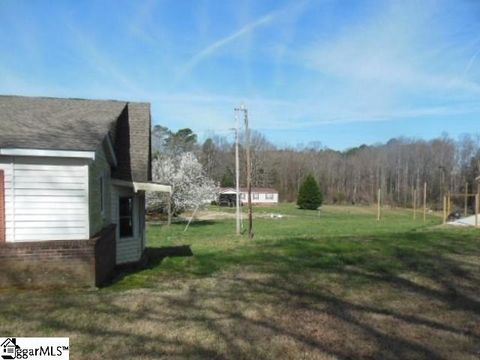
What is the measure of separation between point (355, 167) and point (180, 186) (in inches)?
2689

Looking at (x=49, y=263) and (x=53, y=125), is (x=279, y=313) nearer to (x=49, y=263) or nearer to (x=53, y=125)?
(x=49, y=263)

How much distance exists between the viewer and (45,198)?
31.4ft

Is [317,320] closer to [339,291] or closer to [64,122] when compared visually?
[339,291]

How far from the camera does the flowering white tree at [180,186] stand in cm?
3941

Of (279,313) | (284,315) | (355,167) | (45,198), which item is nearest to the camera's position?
(284,315)

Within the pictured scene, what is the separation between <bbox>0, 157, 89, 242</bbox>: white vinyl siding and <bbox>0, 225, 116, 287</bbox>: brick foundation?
262 mm

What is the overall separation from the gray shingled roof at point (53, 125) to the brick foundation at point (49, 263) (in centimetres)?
193

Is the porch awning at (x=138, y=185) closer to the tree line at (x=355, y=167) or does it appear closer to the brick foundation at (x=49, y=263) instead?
the brick foundation at (x=49, y=263)

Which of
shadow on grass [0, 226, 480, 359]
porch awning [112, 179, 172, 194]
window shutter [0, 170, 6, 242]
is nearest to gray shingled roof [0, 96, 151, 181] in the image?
porch awning [112, 179, 172, 194]

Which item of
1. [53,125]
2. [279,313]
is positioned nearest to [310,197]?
[53,125]

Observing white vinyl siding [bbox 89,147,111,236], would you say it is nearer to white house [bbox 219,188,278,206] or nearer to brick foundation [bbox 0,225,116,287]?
brick foundation [bbox 0,225,116,287]

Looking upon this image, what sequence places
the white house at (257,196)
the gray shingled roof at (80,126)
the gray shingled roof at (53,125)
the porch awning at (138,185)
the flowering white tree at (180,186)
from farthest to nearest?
the white house at (257,196), the flowering white tree at (180,186), the porch awning at (138,185), the gray shingled roof at (80,126), the gray shingled roof at (53,125)

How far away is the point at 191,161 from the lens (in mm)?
42594

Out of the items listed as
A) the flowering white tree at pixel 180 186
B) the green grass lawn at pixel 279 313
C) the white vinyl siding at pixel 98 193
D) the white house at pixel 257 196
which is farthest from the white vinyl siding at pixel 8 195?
the white house at pixel 257 196
